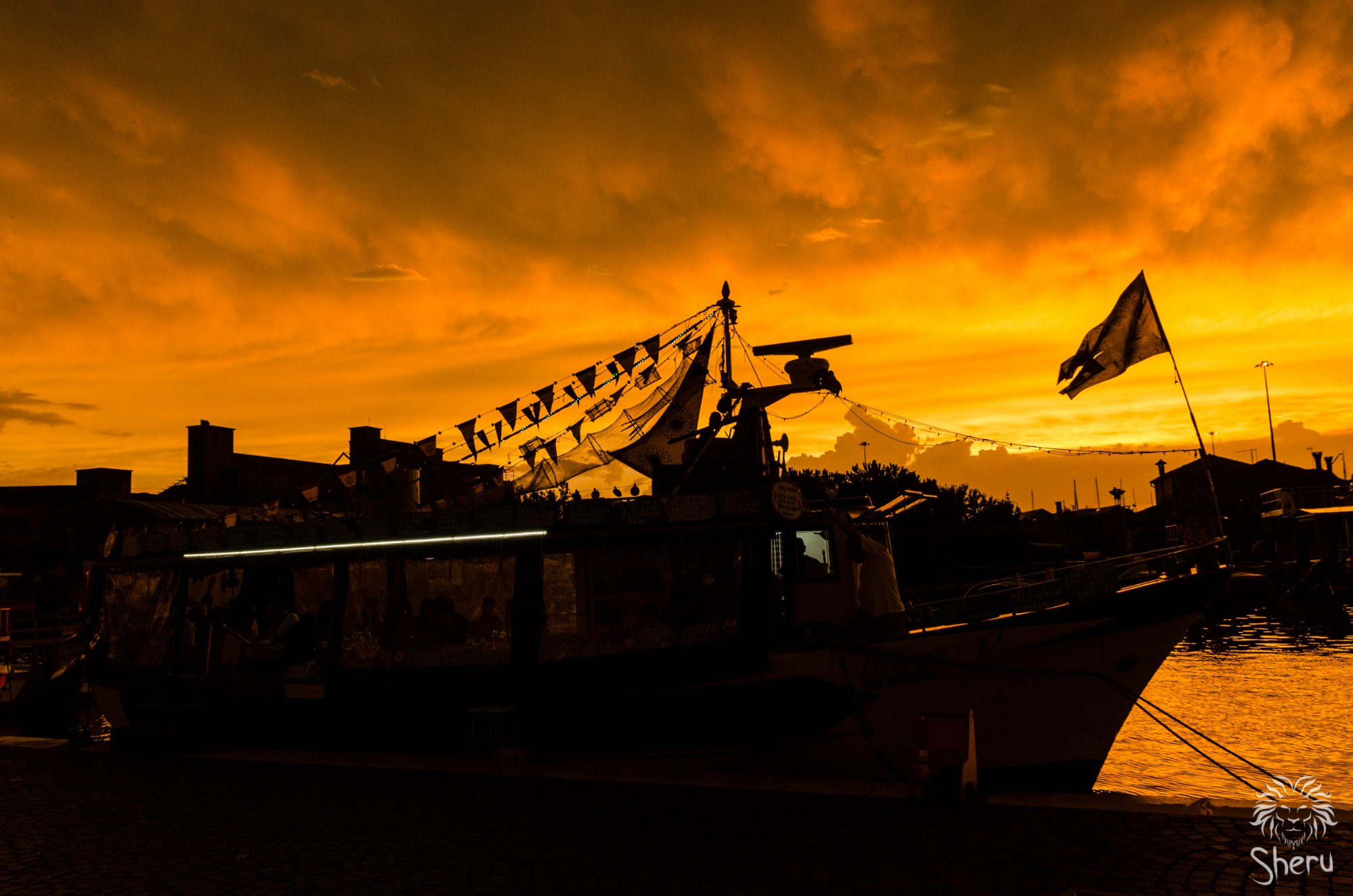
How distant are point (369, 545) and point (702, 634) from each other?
15.6 feet

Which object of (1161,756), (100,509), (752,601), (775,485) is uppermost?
(100,509)

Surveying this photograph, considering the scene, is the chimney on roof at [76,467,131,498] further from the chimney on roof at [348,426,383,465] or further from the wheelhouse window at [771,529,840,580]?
the wheelhouse window at [771,529,840,580]

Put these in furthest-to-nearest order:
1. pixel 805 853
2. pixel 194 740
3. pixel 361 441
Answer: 1. pixel 361 441
2. pixel 194 740
3. pixel 805 853

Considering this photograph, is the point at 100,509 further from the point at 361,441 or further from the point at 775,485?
the point at 775,485

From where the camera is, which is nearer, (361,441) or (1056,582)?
(1056,582)

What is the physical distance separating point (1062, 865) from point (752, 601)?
16.4 feet

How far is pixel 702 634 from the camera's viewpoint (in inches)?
451

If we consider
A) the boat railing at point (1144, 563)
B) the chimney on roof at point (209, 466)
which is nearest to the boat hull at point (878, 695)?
the boat railing at point (1144, 563)

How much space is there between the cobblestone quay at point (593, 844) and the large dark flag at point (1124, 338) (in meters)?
5.87

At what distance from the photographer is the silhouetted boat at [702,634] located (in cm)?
1085

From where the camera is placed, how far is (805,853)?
7.51 m

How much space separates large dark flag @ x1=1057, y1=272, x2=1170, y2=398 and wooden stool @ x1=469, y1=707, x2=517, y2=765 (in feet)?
26.0

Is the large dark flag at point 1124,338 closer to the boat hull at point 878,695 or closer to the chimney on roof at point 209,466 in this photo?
the boat hull at point 878,695

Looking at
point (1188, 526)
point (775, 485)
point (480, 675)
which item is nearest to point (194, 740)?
point (480, 675)
